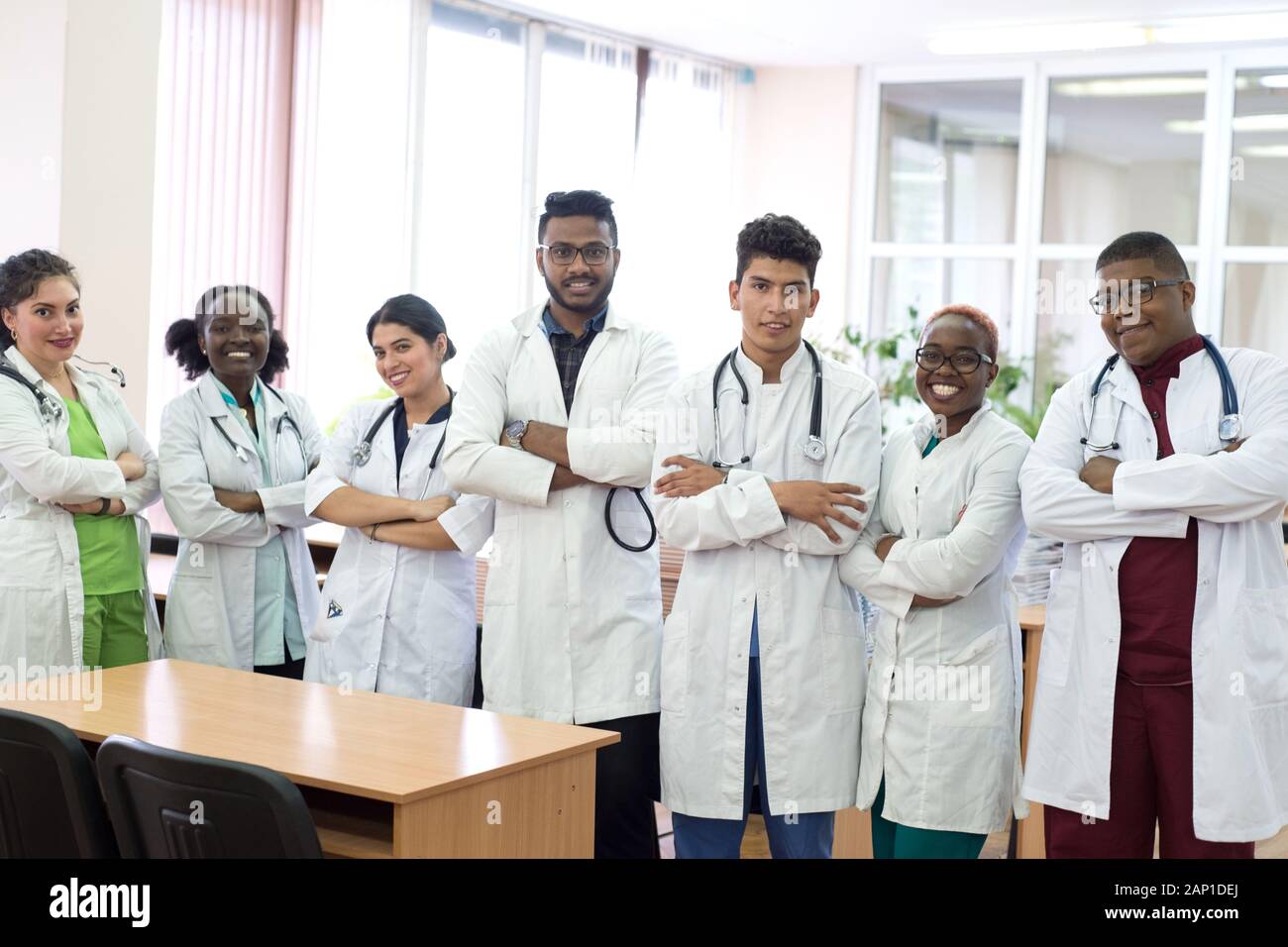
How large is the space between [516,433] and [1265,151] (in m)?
6.93

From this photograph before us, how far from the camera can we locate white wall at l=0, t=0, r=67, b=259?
4.61 meters

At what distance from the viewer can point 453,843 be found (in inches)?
90.6

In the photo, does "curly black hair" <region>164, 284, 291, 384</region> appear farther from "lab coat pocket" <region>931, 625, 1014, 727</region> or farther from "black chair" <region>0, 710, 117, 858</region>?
"lab coat pocket" <region>931, 625, 1014, 727</region>

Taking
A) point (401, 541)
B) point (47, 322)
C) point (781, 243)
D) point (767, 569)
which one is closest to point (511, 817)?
point (767, 569)

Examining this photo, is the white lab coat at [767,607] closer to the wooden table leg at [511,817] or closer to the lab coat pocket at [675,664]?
the lab coat pocket at [675,664]

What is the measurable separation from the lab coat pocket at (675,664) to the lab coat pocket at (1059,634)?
75 cm

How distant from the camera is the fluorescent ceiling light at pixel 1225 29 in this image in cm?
776

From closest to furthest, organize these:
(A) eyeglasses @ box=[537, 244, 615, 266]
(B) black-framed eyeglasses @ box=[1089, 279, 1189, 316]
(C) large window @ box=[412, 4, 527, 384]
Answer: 1. (B) black-framed eyeglasses @ box=[1089, 279, 1189, 316]
2. (A) eyeglasses @ box=[537, 244, 615, 266]
3. (C) large window @ box=[412, 4, 527, 384]

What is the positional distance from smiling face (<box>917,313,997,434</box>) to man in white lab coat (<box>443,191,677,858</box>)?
0.68 m

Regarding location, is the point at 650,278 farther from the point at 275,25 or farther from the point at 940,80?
the point at 275,25

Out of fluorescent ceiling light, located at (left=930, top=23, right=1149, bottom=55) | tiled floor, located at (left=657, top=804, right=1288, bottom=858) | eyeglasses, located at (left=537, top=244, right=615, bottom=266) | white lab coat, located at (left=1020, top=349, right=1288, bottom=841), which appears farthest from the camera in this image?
fluorescent ceiling light, located at (left=930, top=23, right=1149, bottom=55)

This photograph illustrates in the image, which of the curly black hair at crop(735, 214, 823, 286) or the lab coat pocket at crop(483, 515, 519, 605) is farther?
the lab coat pocket at crop(483, 515, 519, 605)

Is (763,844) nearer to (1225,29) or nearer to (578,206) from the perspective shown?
(578,206)

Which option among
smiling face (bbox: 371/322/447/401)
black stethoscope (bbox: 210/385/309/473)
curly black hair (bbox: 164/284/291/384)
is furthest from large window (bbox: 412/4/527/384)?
smiling face (bbox: 371/322/447/401)
